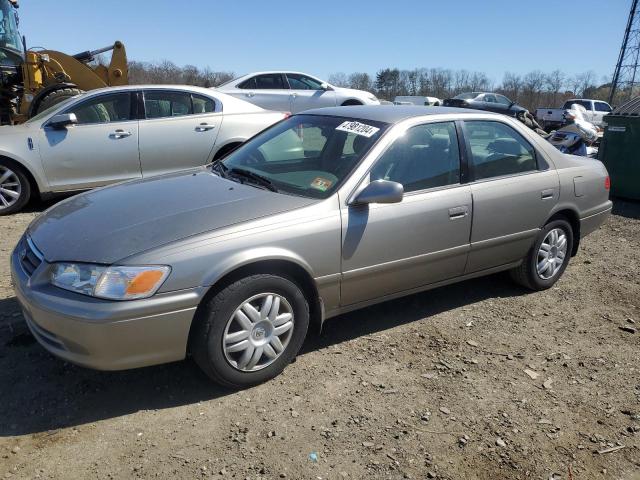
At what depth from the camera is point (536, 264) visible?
4.54 meters

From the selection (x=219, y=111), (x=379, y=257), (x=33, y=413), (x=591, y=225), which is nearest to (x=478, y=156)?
(x=379, y=257)

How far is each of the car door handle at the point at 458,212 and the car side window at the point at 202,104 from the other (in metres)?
4.46

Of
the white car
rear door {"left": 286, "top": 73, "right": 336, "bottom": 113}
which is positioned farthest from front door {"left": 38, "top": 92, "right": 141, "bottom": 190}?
rear door {"left": 286, "top": 73, "right": 336, "bottom": 113}

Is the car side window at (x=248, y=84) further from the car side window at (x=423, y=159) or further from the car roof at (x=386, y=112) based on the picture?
the car side window at (x=423, y=159)

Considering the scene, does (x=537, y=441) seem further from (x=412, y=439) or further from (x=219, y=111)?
(x=219, y=111)

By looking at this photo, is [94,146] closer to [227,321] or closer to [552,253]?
[227,321]

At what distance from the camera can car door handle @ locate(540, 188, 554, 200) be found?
432 centimetres

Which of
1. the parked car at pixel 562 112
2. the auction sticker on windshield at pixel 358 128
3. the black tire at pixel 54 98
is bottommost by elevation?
the parked car at pixel 562 112

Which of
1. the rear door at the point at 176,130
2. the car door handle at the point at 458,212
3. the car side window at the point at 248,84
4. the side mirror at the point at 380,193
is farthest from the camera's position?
the car side window at the point at 248,84

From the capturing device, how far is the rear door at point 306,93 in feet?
43.9

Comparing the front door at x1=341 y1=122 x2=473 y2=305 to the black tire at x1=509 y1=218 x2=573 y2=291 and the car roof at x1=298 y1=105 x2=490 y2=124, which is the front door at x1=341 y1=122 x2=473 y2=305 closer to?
the car roof at x1=298 y1=105 x2=490 y2=124

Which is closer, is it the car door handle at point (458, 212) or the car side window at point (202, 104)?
the car door handle at point (458, 212)

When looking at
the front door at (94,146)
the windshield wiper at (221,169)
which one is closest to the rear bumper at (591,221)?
the windshield wiper at (221,169)

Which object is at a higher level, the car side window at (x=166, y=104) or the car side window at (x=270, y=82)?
the car side window at (x=166, y=104)
